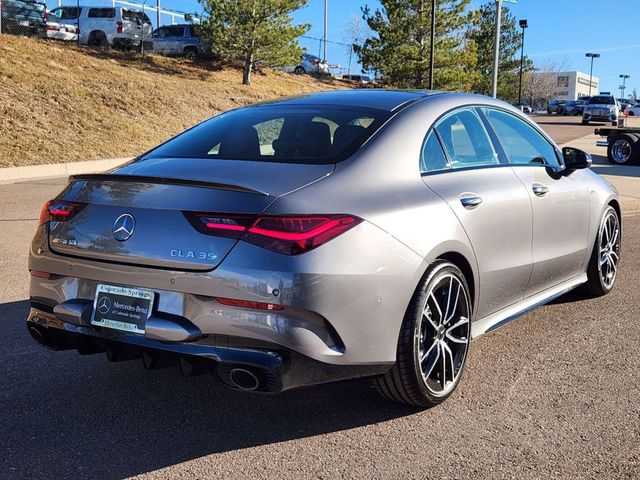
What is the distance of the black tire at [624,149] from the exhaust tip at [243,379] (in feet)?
62.6

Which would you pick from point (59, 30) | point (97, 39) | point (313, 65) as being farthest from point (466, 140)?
point (313, 65)

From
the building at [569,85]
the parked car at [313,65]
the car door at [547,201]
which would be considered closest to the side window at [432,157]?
the car door at [547,201]

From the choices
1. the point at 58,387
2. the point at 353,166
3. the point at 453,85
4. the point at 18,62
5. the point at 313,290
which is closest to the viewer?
the point at 313,290

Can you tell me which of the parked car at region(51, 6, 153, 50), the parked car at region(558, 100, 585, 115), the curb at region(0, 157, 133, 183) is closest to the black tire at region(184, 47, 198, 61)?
the parked car at region(51, 6, 153, 50)

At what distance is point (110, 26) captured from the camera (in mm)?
32469

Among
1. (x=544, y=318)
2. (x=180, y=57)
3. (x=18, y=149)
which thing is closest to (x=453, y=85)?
(x=180, y=57)

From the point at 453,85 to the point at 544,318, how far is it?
38.0m

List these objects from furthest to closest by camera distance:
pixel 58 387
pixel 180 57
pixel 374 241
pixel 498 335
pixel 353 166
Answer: pixel 180 57 < pixel 498 335 < pixel 58 387 < pixel 353 166 < pixel 374 241

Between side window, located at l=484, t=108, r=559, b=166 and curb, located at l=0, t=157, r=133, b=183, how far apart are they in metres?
11.1

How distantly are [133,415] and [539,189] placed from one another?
2894mm

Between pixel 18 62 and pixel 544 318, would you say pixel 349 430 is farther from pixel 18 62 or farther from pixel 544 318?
pixel 18 62

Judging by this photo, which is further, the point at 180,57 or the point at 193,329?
the point at 180,57

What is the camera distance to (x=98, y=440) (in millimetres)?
3379

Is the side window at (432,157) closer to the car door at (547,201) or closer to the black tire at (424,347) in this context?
the black tire at (424,347)
